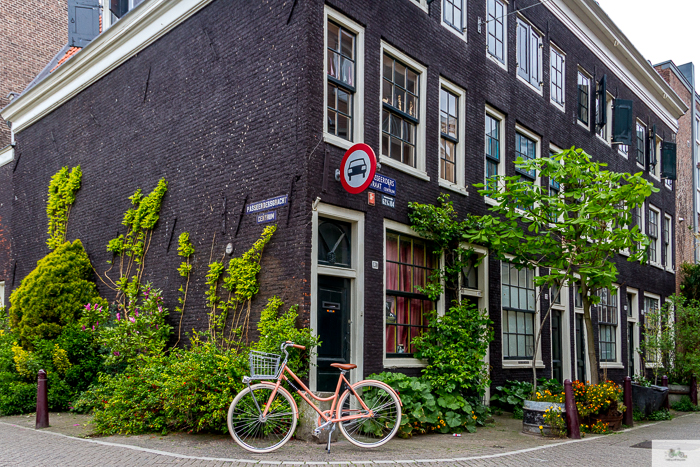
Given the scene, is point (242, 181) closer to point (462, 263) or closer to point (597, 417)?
point (462, 263)

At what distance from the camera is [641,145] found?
23.8m

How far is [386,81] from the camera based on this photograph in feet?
37.9

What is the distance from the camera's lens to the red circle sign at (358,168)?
9625 millimetres

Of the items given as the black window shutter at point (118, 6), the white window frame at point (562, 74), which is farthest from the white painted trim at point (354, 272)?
the white window frame at point (562, 74)

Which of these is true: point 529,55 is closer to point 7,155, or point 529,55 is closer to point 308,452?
point 308,452

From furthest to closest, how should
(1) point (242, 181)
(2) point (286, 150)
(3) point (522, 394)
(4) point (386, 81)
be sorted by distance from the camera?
(3) point (522, 394) < (4) point (386, 81) < (1) point (242, 181) < (2) point (286, 150)

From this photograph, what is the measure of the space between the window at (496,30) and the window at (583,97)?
4.76 meters

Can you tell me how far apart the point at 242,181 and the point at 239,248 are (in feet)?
3.64

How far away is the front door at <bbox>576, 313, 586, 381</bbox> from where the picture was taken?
17.8m

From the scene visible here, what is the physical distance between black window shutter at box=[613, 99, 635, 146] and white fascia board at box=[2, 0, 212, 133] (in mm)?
14012

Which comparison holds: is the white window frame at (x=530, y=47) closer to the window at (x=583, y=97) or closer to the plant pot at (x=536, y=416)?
the window at (x=583, y=97)

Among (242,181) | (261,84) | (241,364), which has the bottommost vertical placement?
(241,364)

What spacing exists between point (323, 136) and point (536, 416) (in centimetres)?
554

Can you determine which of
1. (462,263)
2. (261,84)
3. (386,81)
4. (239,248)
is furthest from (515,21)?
(239,248)
